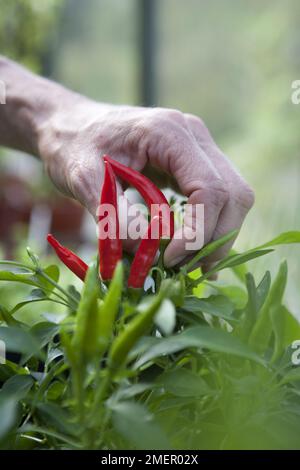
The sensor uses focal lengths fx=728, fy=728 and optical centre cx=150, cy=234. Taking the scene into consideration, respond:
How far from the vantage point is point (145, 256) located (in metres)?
0.53

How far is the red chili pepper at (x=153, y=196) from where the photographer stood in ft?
1.81

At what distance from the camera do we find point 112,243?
1.74ft

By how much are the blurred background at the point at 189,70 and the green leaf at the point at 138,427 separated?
2.02 m

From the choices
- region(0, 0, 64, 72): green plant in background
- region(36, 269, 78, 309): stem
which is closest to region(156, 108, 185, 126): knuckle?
region(36, 269, 78, 309): stem

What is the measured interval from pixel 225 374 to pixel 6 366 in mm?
164

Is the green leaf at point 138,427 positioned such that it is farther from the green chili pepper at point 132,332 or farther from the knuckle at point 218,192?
the knuckle at point 218,192

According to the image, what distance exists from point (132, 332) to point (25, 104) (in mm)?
642

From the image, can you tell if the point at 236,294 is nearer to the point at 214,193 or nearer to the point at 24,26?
the point at 214,193

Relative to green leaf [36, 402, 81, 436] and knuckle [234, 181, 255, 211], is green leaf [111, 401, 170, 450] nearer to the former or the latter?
green leaf [36, 402, 81, 436]

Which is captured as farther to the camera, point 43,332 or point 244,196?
point 244,196

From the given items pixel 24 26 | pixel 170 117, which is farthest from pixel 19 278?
pixel 24 26

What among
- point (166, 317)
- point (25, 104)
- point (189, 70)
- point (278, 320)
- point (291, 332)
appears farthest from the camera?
point (189, 70)

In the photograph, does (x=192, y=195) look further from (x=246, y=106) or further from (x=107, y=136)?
(x=246, y=106)

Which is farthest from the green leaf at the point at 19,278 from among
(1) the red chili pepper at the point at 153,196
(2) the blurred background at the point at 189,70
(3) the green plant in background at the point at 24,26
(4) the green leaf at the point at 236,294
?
(3) the green plant in background at the point at 24,26
